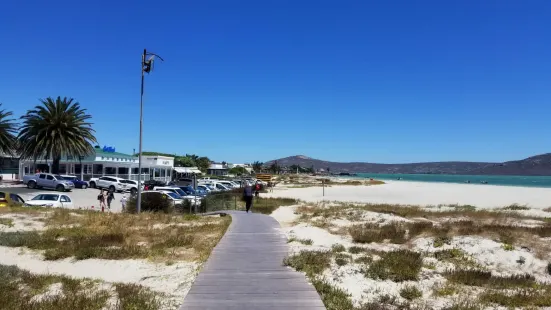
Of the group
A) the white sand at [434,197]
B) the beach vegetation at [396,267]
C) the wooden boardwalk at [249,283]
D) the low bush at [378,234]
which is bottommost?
the white sand at [434,197]

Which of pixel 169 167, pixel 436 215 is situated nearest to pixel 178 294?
pixel 436 215

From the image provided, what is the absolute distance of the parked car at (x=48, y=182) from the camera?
4581 cm

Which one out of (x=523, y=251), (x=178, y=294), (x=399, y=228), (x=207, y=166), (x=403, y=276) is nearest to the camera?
(x=178, y=294)

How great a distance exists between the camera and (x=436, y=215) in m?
24.6

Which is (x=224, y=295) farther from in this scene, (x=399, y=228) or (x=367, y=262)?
(x=399, y=228)

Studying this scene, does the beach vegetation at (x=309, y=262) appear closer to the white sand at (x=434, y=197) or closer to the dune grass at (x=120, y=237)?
the dune grass at (x=120, y=237)

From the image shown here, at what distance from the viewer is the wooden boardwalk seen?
686 cm

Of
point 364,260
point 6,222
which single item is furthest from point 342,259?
point 6,222

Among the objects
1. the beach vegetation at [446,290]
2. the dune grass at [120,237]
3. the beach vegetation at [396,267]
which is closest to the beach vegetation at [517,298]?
the beach vegetation at [446,290]

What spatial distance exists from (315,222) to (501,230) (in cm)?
826

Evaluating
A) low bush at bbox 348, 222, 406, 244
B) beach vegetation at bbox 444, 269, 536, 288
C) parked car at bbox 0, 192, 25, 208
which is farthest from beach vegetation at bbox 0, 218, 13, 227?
beach vegetation at bbox 444, 269, 536, 288

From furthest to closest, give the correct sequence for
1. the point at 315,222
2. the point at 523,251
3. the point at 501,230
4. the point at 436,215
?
the point at 436,215, the point at 315,222, the point at 501,230, the point at 523,251

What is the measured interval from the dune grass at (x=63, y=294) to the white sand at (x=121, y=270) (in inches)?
23.4

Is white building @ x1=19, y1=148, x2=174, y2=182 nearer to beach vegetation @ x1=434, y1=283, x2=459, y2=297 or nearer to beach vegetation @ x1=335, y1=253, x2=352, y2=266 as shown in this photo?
beach vegetation @ x1=335, y1=253, x2=352, y2=266
